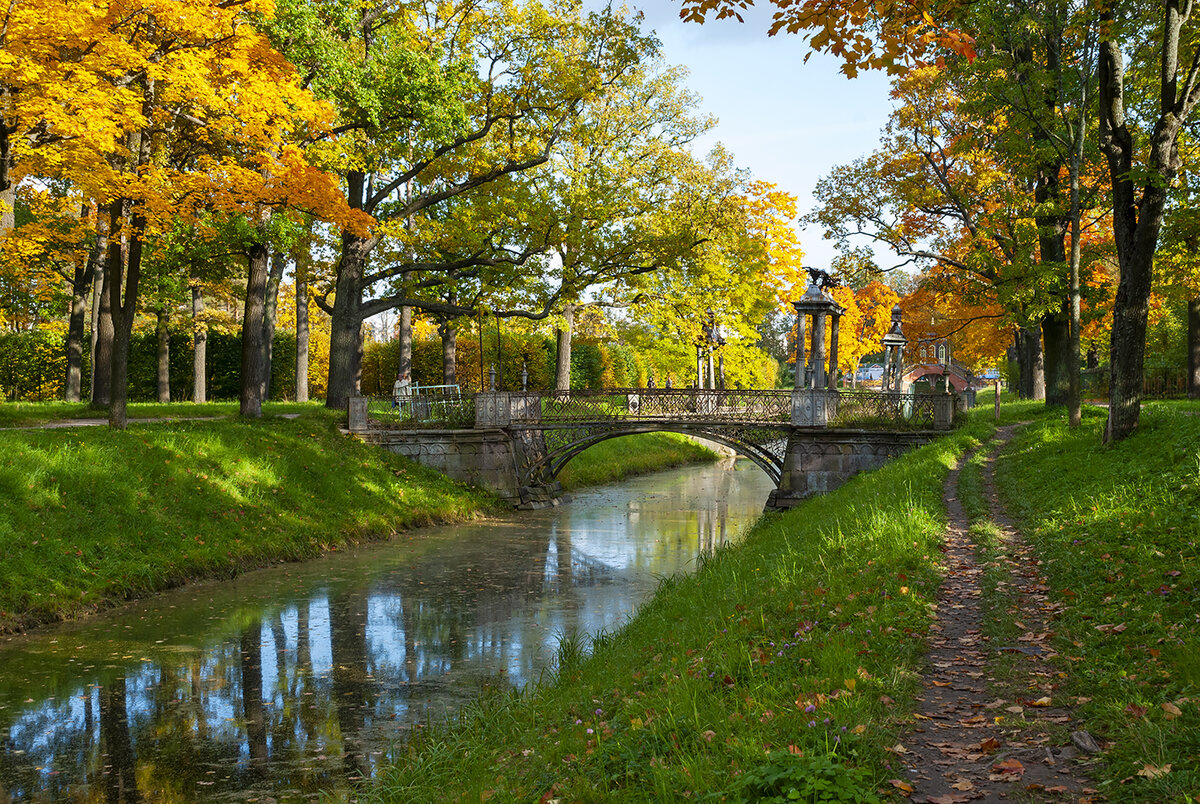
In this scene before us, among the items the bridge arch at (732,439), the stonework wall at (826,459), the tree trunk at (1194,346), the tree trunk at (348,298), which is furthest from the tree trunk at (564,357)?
the tree trunk at (1194,346)

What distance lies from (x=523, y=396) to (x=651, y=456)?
12.5 metres

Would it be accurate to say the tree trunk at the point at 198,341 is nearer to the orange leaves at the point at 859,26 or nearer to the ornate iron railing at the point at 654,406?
the ornate iron railing at the point at 654,406

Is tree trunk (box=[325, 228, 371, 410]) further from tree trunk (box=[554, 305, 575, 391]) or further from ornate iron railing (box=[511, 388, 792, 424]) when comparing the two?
tree trunk (box=[554, 305, 575, 391])

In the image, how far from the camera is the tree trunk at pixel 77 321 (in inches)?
1014

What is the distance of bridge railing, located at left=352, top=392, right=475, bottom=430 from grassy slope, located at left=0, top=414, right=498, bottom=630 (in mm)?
2377

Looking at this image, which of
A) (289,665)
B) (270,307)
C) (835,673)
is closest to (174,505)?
(289,665)

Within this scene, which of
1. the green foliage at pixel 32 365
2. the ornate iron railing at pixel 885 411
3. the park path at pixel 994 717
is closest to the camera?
the park path at pixel 994 717

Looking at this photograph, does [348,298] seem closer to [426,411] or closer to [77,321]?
[426,411]

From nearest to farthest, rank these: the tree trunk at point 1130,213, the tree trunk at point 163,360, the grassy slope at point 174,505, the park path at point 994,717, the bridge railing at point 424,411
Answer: the park path at point 994,717 < the tree trunk at point 1130,213 < the grassy slope at point 174,505 < the bridge railing at point 424,411 < the tree trunk at point 163,360

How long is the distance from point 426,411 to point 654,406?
21.7ft

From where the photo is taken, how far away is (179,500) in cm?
1634

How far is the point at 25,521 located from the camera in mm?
13461

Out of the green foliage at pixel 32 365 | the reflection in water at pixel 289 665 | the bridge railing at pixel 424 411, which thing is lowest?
the reflection in water at pixel 289 665

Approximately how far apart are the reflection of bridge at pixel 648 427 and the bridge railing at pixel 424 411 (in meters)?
0.03
